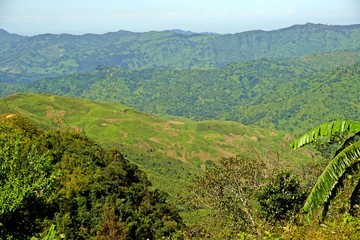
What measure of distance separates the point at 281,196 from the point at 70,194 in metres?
25.1

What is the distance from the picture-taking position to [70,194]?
41.1 meters

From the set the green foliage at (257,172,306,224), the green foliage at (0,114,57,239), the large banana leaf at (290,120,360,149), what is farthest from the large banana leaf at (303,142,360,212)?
the green foliage at (0,114,57,239)

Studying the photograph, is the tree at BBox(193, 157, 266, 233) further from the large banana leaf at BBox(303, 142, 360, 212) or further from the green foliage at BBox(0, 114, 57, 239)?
the large banana leaf at BBox(303, 142, 360, 212)

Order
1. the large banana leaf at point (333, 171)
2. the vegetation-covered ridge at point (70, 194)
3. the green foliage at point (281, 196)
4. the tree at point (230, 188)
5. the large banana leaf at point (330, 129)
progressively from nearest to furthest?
the large banana leaf at point (333, 171)
the large banana leaf at point (330, 129)
the vegetation-covered ridge at point (70, 194)
the green foliage at point (281, 196)
the tree at point (230, 188)

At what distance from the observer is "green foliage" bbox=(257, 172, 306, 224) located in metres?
24.5

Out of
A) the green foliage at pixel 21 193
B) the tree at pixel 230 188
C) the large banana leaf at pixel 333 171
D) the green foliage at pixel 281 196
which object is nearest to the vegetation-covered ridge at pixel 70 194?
the green foliage at pixel 21 193

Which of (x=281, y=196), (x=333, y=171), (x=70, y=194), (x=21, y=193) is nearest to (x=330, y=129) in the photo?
(x=333, y=171)

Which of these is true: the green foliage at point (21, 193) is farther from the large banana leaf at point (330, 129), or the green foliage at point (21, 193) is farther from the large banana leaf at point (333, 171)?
the large banana leaf at point (333, 171)

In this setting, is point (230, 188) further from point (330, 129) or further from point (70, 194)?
point (70, 194)

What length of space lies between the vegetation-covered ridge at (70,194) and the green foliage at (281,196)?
507 inches

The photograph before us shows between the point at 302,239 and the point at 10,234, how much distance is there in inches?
605

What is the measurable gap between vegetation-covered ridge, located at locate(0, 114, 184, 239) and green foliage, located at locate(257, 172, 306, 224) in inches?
507

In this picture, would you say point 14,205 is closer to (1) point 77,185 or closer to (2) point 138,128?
(1) point 77,185

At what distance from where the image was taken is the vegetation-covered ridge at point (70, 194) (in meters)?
20.2
